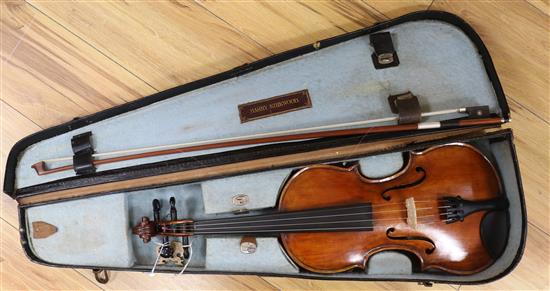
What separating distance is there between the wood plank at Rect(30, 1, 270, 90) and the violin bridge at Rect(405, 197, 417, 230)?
688 millimetres

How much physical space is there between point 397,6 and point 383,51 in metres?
0.25

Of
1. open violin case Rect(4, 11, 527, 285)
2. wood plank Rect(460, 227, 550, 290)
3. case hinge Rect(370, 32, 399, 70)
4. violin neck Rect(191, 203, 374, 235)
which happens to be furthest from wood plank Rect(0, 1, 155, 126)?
Answer: wood plank Rect(460, 227, 550, 290)

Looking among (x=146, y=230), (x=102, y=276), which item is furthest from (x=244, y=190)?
(x=102, y=276)

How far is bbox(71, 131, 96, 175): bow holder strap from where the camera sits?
1288 millimetres

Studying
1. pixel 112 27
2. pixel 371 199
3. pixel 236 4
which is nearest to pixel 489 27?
pixel 371 199

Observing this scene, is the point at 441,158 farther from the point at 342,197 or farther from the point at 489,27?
the point at 489,27

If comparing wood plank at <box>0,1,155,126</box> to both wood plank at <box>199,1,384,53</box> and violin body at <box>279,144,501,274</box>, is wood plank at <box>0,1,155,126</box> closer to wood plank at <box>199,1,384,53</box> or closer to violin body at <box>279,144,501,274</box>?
wood plank at <box>199,1,384,53</box>

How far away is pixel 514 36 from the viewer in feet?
4.48

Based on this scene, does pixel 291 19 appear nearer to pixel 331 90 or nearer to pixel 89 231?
pixel 331 90

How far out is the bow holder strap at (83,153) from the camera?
1288 mm

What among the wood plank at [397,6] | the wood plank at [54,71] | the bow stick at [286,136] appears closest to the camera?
the bow stick at [286,136]

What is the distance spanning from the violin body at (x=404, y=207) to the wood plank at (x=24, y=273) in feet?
2.99

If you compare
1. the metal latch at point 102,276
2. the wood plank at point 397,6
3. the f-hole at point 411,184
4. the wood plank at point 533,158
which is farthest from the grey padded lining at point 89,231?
the wood plank at point 533,158

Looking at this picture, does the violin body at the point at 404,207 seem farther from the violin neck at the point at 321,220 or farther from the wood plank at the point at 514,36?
the wood plank at the point at 514,36
